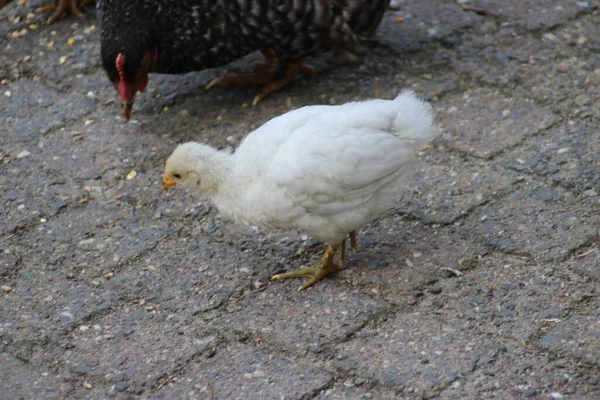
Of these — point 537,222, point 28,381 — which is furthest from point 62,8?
point 537,222

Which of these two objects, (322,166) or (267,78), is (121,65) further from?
(322,166)

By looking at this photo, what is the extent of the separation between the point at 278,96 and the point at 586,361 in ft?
7.98

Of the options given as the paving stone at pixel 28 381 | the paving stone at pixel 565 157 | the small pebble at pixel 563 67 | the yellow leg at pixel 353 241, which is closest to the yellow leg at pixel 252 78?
the paving stone at pixel 565 157

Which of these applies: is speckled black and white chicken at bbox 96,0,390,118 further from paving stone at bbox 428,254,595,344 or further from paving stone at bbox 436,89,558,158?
paving stone at bbox 428,254,595,344

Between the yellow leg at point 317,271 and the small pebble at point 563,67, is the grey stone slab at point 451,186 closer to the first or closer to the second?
the yellow leg at point 317,271

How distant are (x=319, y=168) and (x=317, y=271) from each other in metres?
0.45

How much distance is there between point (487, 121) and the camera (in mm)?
4445

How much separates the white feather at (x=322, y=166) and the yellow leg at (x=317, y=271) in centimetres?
9

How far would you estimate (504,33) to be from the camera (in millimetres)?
5219

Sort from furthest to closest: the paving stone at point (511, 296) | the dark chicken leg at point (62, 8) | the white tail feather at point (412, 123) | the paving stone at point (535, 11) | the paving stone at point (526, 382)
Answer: the dark chicken leg at point (62, 8)
the paving stone at point (535, 11)
the white tail feather at point (412, 123)
the paving stone at point (511, 296)
the paving stone at point (526, 382)

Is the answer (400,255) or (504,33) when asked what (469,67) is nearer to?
(504,33)

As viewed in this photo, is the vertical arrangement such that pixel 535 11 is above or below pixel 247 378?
above

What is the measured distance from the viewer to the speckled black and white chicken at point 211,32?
4.32m

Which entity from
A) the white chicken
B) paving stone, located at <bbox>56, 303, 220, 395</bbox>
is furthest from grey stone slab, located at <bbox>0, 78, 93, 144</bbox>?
paving stone, located at <bbox>56, 303, 220, 395</bbox>
